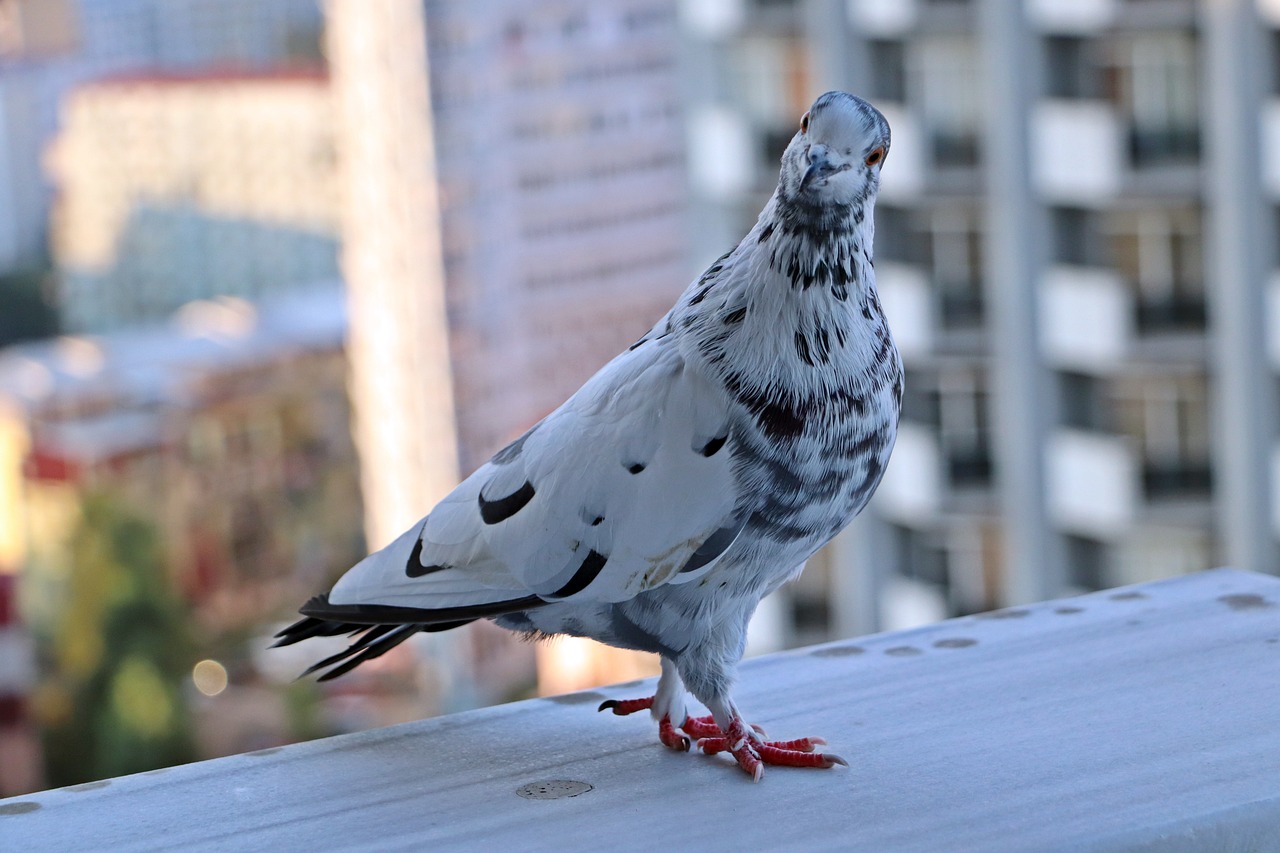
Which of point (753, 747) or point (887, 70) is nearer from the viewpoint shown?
point (753, 747)

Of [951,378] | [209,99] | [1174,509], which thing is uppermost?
[209,99]

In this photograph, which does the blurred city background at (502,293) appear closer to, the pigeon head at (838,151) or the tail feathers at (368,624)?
the tail feathers at (368,624)

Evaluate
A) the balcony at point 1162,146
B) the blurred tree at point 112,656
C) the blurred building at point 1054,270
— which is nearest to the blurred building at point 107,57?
the blurred tree at point 112,656

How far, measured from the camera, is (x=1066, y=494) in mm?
4094

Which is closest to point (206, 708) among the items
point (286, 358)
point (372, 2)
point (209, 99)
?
point (286, 358)

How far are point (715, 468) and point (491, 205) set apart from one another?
10206 mm

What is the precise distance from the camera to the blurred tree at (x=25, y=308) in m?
13.5

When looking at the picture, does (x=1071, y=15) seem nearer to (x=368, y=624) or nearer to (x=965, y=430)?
(x=965, y=430)

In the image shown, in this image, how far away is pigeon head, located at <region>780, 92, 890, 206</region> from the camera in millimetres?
676

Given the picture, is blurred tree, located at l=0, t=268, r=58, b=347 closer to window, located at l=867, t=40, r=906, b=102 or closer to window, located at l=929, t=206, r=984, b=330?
window, located at l=867, t=40, r=906, b=102

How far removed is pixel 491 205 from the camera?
423 inches

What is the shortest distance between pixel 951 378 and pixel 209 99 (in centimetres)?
1012

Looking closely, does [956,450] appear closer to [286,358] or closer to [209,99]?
[286,358]

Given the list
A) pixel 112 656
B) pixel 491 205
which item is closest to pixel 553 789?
pixel 112 656
